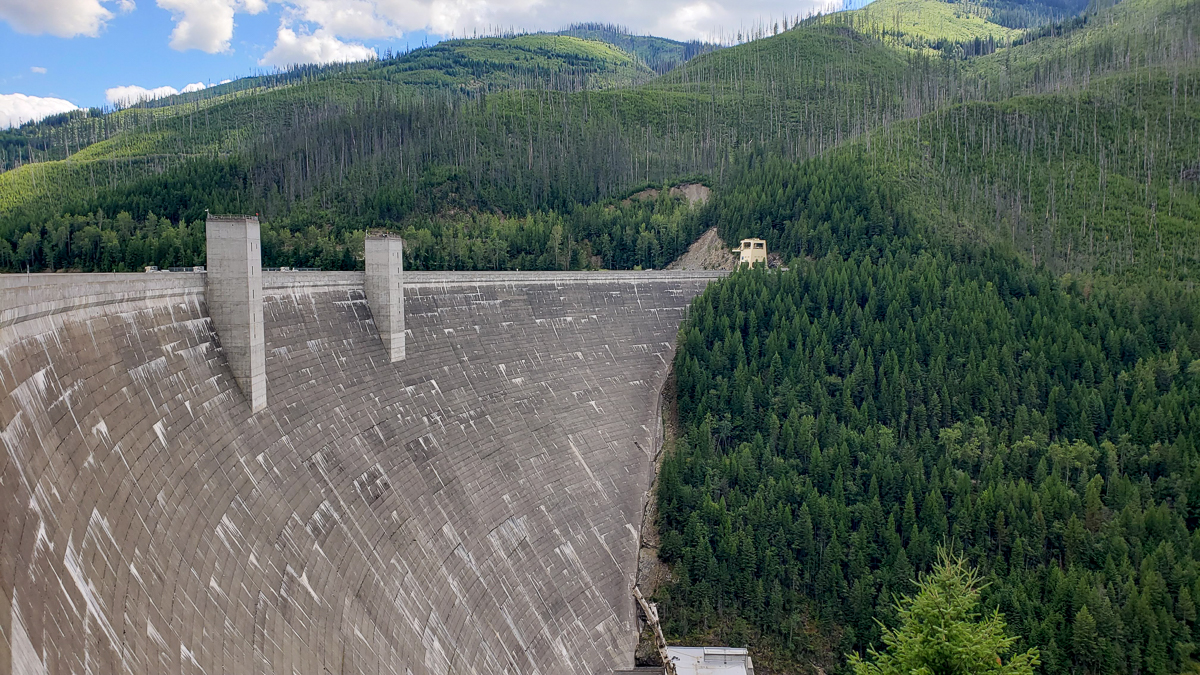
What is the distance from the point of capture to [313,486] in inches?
976

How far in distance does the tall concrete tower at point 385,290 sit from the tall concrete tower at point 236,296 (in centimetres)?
947

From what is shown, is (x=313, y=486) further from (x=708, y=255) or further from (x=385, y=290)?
(x=708, y=255)

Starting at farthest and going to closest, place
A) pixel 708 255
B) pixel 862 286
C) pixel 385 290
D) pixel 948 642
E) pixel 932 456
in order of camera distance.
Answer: pixel 708 255, pixel 862 286, pixel 932 456, pixel 385 290, pixel 948 642

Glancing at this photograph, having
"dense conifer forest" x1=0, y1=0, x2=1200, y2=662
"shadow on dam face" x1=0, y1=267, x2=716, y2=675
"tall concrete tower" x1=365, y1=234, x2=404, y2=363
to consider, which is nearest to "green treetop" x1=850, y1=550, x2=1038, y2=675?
"shadow on dam face" x1=0, y1=267, x2=716, y2=675

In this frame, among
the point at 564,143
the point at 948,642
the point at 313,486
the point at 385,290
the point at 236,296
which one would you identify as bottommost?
the point at 948,642

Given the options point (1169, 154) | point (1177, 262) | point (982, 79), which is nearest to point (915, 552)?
point (1177, 262)

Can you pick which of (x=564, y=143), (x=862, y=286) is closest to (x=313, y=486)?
(x=862, y=286)

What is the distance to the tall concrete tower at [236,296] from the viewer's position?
23875mm

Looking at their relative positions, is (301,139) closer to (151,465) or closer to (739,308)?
(739,308)

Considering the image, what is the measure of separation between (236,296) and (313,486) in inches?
233

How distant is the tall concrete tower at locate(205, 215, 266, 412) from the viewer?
78.3ft

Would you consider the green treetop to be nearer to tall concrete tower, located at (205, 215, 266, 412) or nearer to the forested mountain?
tall concrete tower, located at (205, 215, 266, 412)

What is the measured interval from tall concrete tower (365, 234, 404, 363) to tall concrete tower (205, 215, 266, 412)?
31.1ft

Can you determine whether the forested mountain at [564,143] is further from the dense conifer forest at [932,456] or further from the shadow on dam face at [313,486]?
the shadow on dam face at [313,486]
